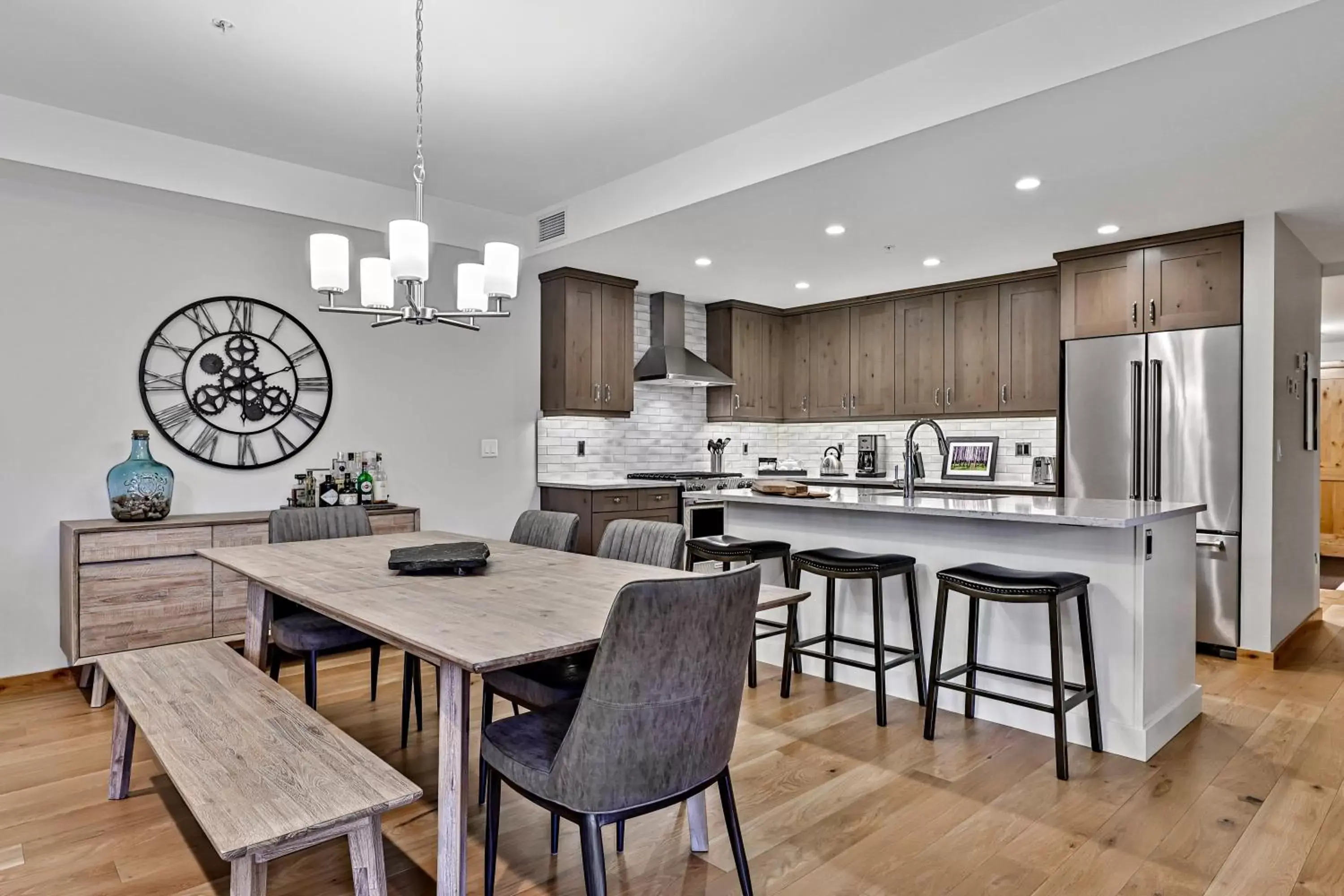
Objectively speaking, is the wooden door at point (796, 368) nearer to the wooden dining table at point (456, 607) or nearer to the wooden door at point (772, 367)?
the wooden door at point (772, 367)

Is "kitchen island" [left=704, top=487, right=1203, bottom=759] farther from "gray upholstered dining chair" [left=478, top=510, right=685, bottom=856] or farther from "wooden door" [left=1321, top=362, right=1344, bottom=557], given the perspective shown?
"wooden door" [left=1321, top=362, right=1344, bottom=557]

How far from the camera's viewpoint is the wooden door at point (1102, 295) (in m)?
4.64

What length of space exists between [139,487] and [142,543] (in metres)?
0.32

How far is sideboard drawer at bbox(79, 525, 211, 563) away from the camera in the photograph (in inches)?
137

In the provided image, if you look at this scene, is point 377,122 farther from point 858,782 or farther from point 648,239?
point 858,782

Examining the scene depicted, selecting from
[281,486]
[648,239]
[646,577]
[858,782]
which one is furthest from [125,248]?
[858,782]

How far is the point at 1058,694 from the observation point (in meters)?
2.67

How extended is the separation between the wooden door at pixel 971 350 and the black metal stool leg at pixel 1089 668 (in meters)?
3.04

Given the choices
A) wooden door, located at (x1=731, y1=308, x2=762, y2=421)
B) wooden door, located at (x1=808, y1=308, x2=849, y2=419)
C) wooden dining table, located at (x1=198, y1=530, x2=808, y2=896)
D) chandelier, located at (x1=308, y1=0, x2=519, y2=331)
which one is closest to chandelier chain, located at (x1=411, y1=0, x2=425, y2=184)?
chandelier, located at (x1=308, y1=0, x2=519, y2=331)

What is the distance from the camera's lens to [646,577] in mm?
2383

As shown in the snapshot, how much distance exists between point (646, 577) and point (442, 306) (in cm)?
347

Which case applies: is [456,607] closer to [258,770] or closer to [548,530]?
[258,770]

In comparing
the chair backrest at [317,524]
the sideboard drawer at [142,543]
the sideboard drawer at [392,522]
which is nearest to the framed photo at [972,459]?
the sideboard drawer at [392,522]

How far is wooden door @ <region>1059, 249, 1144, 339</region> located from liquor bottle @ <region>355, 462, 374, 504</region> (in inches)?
172
